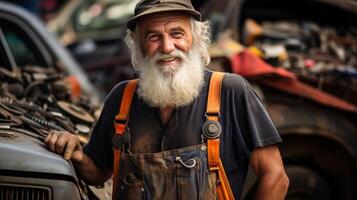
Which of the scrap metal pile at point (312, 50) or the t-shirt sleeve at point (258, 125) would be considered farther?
the scrap metal pile at point (312, 50)

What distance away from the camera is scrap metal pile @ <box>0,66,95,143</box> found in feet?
10.7

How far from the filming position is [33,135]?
3113 mm

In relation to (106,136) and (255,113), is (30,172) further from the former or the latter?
(255,113)

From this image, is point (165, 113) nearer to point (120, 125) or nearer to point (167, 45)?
point (120, 125)

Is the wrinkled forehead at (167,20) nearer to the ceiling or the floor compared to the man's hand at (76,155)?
nearer to the ceiling

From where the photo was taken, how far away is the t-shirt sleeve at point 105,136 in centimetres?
313

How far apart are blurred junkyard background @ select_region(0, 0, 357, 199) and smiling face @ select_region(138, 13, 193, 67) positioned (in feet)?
2.40

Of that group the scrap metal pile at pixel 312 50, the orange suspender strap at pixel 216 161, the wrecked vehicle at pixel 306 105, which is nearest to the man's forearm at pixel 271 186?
the orange suspender strap at pixel 216 161

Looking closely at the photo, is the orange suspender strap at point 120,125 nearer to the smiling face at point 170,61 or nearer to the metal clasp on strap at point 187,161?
the smiling face at point 170,61

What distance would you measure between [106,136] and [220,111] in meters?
0.61

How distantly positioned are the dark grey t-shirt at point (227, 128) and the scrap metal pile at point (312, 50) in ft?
6.71

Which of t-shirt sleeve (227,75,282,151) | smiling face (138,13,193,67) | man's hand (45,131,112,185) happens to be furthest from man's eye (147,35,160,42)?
man's hand (45,131,112,185)

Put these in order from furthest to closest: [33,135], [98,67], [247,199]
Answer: [98,67]
[247,199]
[33,135]

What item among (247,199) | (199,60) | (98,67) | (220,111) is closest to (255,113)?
(220,111)
